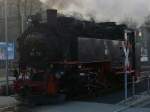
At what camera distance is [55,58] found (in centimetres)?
1568

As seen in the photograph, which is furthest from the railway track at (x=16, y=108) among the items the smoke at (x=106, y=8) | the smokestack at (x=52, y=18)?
the smoke at (x=106, y=8)

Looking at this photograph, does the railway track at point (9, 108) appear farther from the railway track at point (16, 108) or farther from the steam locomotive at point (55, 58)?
the steam locomotive at point (55, 58)

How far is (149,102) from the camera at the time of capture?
15328 mm

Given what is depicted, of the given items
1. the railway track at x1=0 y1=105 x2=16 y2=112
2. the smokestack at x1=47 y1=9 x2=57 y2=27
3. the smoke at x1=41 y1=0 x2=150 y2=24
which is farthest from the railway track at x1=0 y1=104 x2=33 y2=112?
the smoke at x1=41 y1=0 x2=150 y2=24

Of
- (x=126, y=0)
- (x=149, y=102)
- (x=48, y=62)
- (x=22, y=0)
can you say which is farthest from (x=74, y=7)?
(x=22, y=0)

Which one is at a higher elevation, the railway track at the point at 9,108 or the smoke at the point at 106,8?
the smoke at the point at 106,8

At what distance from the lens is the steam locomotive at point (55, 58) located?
50.8 ft

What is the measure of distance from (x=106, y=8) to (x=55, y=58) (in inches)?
169

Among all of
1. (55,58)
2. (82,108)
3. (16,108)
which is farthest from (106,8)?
(16,108)

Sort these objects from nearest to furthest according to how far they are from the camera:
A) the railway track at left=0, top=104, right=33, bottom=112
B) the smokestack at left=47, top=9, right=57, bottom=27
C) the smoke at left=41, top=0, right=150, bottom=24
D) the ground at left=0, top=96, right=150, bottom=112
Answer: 1. the ground at left=0, top=96, right=150, bottom=112
2. the railway track at left=0, top=104, right=33, bottom=112
3. the smokestack at left=47, top=9, right=57, bottom=27
4. the smoke at left=41, top=0, right=150, bottom=24

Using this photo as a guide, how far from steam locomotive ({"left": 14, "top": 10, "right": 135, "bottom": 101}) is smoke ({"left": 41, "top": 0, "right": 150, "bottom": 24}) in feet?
3.40

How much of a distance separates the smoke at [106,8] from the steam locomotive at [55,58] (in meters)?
1.03

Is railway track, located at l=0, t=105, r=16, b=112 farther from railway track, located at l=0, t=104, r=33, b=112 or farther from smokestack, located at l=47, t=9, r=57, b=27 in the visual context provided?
smokestack, located at l=47, t=9, r=57, b=27

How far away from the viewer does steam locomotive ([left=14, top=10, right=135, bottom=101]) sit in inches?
610
